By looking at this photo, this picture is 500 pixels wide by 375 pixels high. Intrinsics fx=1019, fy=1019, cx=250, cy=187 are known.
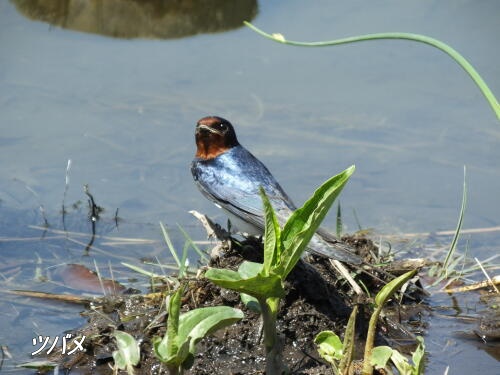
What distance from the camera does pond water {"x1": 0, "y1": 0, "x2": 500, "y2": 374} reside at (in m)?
6.46

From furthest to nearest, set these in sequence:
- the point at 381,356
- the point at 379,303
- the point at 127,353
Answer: the point at 381,356 → the point at 127,353 → the point at 379,303

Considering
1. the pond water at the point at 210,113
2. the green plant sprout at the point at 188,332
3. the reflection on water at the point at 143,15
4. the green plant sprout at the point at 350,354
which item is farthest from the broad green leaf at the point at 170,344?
the reflection on water at the point at 143,15

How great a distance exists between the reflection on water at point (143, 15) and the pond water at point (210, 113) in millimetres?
16

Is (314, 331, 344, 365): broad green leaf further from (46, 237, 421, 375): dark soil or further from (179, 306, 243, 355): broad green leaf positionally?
(179, 306, 243, 355): broad green leaf

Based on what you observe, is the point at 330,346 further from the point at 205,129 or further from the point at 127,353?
the point at 205,129

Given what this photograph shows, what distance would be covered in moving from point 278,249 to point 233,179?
2.62 meters

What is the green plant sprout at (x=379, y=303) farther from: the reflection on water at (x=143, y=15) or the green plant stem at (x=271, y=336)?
the reflection on water at (x=143, y=15)

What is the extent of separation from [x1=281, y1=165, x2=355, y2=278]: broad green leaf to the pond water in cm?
203

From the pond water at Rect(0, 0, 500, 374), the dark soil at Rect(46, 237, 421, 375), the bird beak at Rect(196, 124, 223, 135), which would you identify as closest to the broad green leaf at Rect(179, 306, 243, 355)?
the dark soil at Rect(46, 237, 421, 375)

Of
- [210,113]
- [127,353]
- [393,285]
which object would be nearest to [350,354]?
[393,285]

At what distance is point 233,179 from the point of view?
19.2 ft

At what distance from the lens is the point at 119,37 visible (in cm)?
887

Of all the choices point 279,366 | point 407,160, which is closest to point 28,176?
point 407,160

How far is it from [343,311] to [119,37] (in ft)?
16.0
